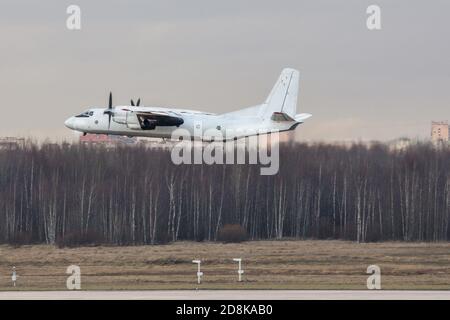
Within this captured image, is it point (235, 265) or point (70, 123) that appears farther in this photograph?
point (70, 123)

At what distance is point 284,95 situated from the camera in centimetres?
8000

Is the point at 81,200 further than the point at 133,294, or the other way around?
the point at 81,200

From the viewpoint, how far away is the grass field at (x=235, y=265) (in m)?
63.5

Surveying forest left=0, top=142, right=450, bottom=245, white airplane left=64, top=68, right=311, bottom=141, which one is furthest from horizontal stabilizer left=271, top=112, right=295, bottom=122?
forest left=0, top=142, right=450, bottom=245

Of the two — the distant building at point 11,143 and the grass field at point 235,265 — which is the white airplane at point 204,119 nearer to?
the grass field at point 235,265

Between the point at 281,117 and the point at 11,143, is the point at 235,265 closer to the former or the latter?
the point at 281,117

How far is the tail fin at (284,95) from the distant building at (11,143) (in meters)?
56.1

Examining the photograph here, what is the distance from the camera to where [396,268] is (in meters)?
72.9

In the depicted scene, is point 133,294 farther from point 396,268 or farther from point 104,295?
point 396,268

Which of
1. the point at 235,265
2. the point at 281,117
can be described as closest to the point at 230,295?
the point at 235,265

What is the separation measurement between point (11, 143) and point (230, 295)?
83.4 metres

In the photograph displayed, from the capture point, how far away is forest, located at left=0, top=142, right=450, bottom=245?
107500 mm
